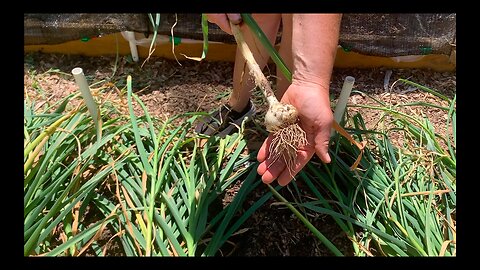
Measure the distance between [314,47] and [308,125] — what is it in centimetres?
19

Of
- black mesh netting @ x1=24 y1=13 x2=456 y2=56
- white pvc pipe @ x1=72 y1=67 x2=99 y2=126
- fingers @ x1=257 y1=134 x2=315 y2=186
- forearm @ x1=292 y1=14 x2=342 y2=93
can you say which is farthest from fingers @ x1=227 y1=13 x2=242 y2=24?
black mesh netting @ x1=24 y1=13 x2=456 y2=56

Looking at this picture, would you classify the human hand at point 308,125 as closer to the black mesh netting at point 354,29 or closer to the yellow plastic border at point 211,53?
the black mesh netting at point 354,29

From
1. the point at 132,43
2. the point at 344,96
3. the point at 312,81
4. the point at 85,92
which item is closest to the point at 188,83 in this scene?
the point at 132,43

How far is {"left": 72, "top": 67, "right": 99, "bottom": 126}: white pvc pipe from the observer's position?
1.27 meters

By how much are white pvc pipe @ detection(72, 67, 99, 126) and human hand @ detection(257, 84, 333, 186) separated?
53cm

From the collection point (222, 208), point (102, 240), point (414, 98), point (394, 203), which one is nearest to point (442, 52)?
point (414, 98)

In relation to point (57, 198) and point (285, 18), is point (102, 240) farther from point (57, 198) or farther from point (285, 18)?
point (285, 18)

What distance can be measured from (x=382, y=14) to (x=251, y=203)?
91cm

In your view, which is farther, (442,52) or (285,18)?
(442,52)

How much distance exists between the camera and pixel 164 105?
1787 millimetres

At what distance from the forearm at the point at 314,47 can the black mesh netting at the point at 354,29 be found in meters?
0.67

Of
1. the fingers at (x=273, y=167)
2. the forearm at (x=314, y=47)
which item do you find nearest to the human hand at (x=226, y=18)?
the forearm at (x=314, y=47)

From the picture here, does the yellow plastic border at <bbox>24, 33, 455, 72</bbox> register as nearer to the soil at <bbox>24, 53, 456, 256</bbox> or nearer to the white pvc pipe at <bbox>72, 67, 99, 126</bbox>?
the soil at <bbox>24, 53, 456, 256</bbox>

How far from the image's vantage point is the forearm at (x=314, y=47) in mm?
1063
